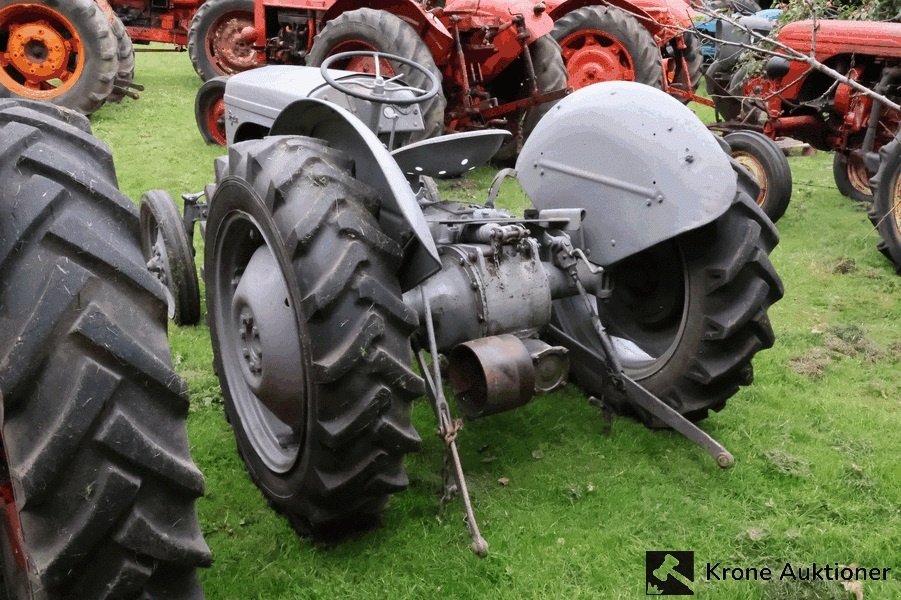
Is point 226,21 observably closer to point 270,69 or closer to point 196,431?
point 270,69

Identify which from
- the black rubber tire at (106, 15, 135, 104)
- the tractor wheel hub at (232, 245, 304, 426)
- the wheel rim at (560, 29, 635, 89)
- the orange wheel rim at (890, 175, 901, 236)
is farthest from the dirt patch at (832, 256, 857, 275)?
the black rubber tire at (106, 15, 135, 104)

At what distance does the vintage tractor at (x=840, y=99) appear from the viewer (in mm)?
6676

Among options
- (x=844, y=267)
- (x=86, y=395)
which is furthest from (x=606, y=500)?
(x=844, y=267)

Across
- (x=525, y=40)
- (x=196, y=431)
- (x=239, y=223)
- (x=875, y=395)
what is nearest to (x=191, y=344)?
(x=196, y=431)

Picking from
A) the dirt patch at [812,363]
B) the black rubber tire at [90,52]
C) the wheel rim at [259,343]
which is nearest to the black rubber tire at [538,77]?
the dirt patch at [812,363]

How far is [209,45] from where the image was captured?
33.3 feet

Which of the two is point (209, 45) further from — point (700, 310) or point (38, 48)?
point (700, 310)

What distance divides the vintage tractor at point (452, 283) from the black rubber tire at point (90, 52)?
5.53 metres

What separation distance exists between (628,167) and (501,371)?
1.01m

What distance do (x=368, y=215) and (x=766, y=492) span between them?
1906 millimetres

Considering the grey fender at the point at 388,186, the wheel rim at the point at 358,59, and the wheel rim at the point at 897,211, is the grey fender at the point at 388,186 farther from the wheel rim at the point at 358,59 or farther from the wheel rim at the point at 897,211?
the wheel rim at the point at 897,211

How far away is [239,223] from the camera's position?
9.61 ft

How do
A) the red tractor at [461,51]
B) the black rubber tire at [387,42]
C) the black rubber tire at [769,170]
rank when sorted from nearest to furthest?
Answer: the black rubber tire at [769,170]
the black rubber tire at [387,42]
the red tractor at [461,51]

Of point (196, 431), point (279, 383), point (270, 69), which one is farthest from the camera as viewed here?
point (270, 69)
